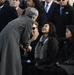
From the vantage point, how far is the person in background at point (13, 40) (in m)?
6.63

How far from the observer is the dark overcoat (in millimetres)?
6633

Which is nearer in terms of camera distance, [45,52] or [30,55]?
[45,52]

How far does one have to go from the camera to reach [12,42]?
667 centimetres

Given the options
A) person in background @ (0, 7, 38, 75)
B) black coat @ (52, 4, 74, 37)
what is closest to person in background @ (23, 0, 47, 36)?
black coat @ (52, 4, 74, 37)

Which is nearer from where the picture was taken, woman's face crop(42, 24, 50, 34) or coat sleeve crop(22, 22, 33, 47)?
coat sleeve crop(22, 22, 33, 47)

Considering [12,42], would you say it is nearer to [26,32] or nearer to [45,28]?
[26,32]

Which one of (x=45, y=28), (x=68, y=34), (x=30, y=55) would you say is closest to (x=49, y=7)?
(x=45, y=28)

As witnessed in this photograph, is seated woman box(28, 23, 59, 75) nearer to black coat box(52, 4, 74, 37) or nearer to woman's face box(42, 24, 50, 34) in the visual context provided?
woman's face box(42, 24, 50, 34)

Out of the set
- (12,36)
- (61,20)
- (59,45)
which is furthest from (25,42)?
(61,20)

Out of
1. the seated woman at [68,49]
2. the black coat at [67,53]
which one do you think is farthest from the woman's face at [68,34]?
the black coat at [67,53]

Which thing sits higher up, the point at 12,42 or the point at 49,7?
the point at 12,42

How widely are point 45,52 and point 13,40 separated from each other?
1.02m

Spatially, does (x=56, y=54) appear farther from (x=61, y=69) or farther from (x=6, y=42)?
(x=6, y=42)

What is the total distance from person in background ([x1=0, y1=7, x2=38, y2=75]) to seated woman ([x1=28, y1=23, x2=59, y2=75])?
68 centimetres
